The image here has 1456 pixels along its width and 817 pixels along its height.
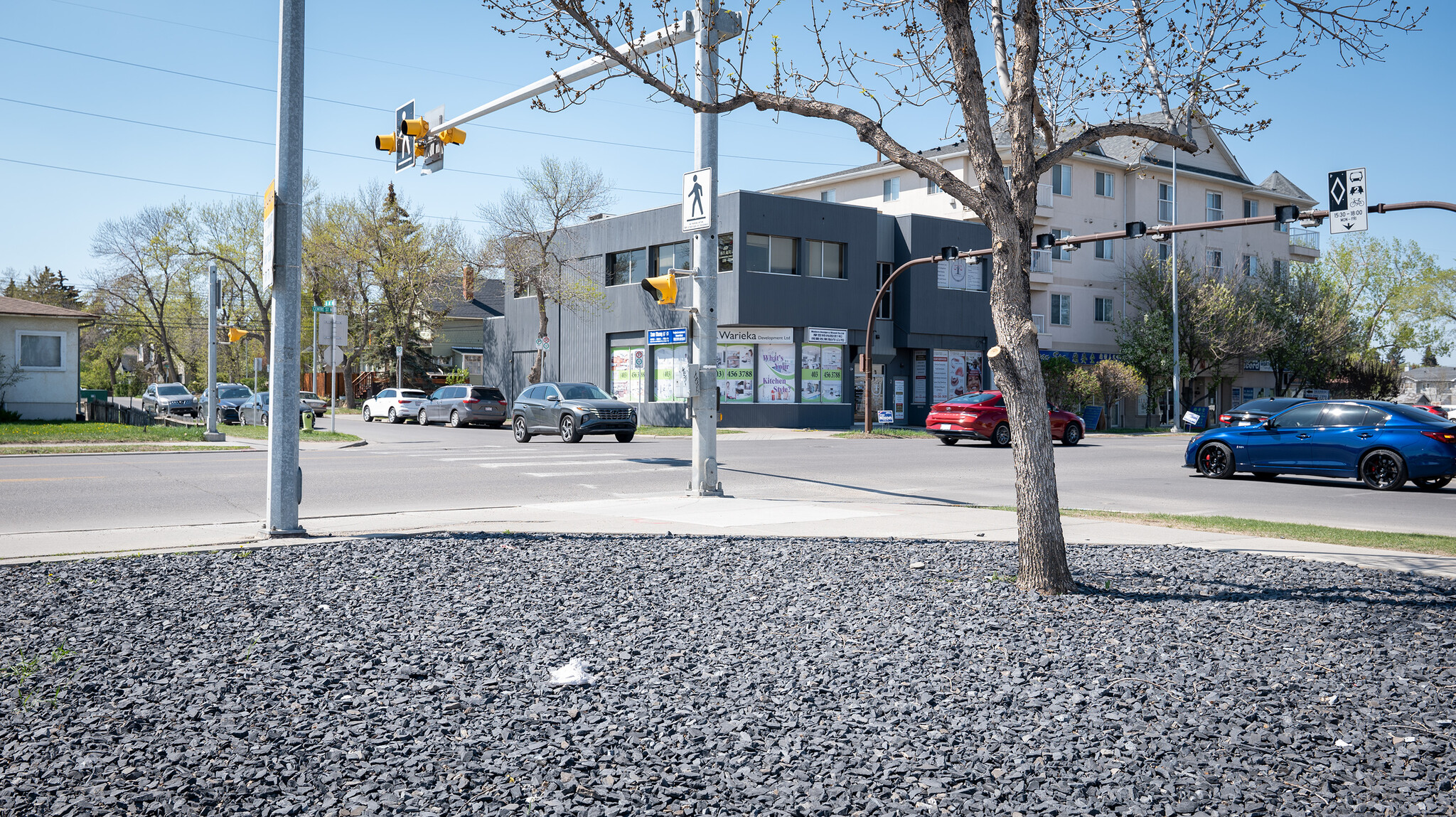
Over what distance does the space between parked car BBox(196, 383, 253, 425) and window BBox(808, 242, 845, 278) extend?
929 inches

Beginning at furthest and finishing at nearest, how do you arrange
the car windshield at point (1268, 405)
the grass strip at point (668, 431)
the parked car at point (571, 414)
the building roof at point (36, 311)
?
the grass strip at point (668, 431) → the building roof at point (36, 311) → the parked car at point (571, 414) → the car windshield at point (1268, 405)

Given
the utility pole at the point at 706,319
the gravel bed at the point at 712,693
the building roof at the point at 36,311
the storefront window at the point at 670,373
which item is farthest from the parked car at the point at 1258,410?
the building roof at the point at 36,311

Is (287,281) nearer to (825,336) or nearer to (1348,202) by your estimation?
(1348,202)

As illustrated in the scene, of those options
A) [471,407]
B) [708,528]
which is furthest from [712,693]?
[471,407]

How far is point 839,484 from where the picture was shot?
620 inches

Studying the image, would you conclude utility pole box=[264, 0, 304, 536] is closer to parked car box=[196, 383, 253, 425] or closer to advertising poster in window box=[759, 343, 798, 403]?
advertising poster in window box=[759, 343, 798, 403]

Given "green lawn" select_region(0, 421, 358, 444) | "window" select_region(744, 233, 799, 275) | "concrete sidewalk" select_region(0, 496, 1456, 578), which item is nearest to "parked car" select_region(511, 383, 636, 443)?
"green lawn" select_region(0, 421, 358, 444)

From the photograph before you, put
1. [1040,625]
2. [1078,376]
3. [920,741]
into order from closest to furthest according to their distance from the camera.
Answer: [920,741] < [1040,625] < [1078,376]

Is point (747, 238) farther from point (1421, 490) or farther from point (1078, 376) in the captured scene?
point (1421, 490)

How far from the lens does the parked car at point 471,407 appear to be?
3784 cm

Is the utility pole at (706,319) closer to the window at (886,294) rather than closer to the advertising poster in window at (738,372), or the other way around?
the advertising poster in window at (738,372)

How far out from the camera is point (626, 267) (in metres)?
41.4

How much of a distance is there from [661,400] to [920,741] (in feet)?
117

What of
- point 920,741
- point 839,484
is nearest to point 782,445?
point 839,484
